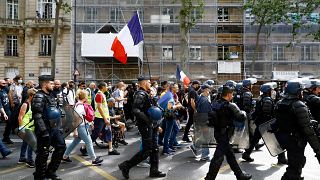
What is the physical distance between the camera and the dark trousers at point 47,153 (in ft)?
23.0

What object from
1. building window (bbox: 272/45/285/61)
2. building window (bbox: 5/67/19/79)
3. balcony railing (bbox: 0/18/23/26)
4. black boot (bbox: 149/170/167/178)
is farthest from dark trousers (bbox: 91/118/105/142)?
balcony railing (bbox: 0/18/23/26)

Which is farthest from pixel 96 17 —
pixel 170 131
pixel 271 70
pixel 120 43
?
pixel 170 131

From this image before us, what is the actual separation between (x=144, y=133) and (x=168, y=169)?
1310 mm

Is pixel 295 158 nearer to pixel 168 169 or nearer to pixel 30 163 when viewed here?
pixel 168 169

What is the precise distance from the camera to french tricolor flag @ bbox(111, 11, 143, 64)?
1203 cm

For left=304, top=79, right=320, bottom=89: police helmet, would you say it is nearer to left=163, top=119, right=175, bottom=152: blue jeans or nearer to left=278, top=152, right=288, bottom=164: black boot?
left=278, top=152, right=288, bottom=164: black boot

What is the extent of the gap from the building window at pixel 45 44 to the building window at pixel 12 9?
398 cm

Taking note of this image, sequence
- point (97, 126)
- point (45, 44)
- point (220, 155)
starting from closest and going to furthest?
point (220, 155) → point (97, 126) → point (45, 44)

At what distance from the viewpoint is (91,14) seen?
3291cm

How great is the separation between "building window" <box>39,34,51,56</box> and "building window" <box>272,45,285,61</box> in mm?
19013

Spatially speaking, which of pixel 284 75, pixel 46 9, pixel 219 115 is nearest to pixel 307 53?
pixel 284 75

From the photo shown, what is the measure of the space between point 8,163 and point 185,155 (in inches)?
155

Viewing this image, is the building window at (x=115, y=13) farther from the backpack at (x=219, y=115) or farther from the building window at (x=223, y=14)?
the backpack at (x=219, y=115)

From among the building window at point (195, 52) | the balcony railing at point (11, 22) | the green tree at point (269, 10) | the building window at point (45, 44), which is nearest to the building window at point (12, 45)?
the balcony railing at point (11, 22)
